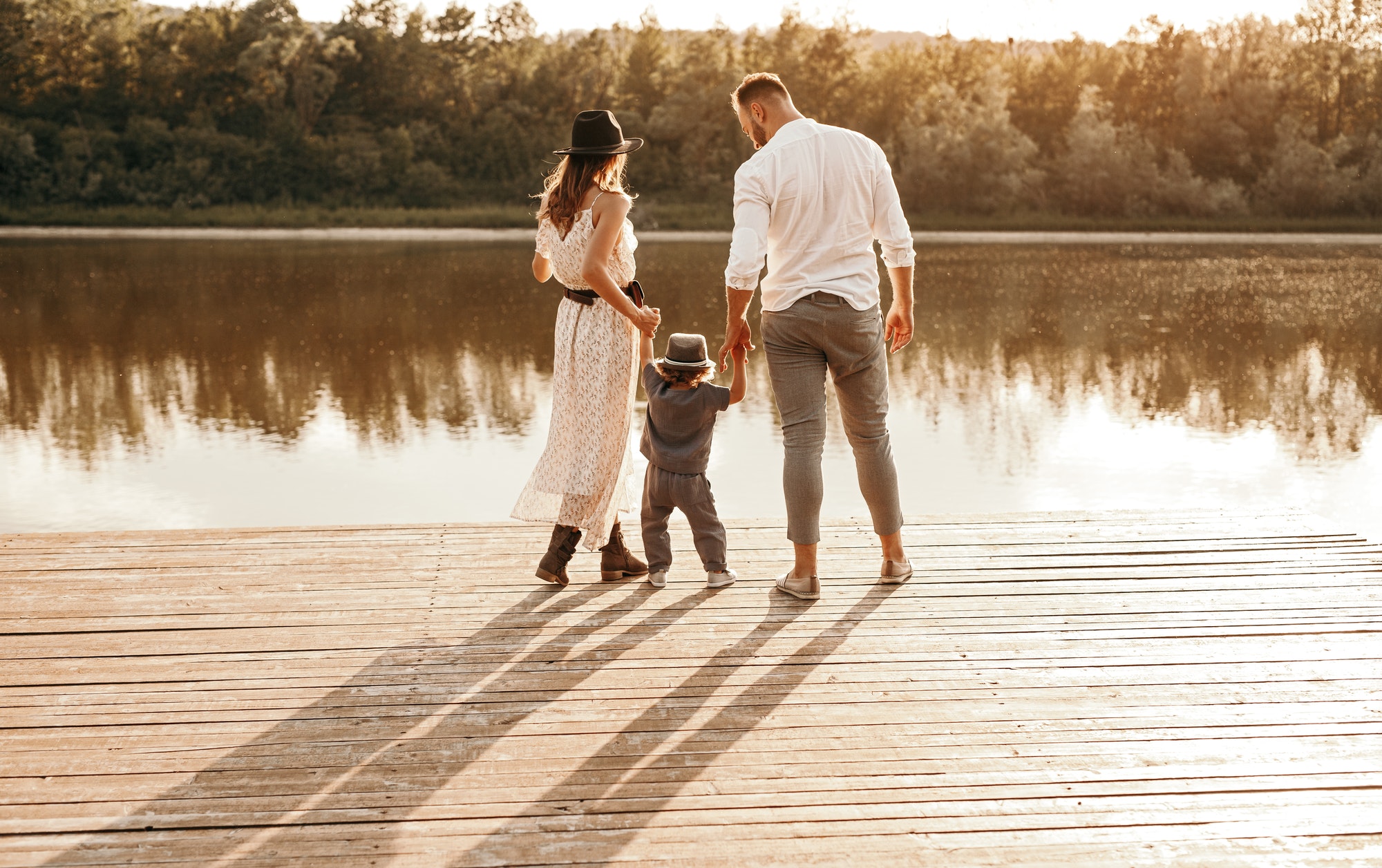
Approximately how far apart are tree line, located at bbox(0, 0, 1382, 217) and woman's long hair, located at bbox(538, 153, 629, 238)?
38380 mm

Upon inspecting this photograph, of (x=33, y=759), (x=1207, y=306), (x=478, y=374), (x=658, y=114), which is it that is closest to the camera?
(x=33, y=759)

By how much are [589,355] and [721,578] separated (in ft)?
2.68

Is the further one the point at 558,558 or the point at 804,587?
the point at 558,558

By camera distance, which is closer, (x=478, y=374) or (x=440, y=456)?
(x=440, y=456)

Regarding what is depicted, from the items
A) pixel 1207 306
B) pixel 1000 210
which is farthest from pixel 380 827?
pixel 1000 210

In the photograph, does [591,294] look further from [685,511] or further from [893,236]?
[893,236]

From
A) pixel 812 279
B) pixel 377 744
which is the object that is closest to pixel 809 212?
pixel 812 279

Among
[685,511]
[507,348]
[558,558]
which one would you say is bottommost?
[507,348]

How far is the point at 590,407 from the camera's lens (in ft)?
13.1

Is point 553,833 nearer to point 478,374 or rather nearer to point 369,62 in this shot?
point 478,374

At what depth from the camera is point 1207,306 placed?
58.2 feet

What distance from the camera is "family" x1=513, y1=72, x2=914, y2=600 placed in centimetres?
361

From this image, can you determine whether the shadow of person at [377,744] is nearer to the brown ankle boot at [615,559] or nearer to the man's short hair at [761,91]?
the brown ankle boot at [615,559]

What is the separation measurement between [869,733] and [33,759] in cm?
183
